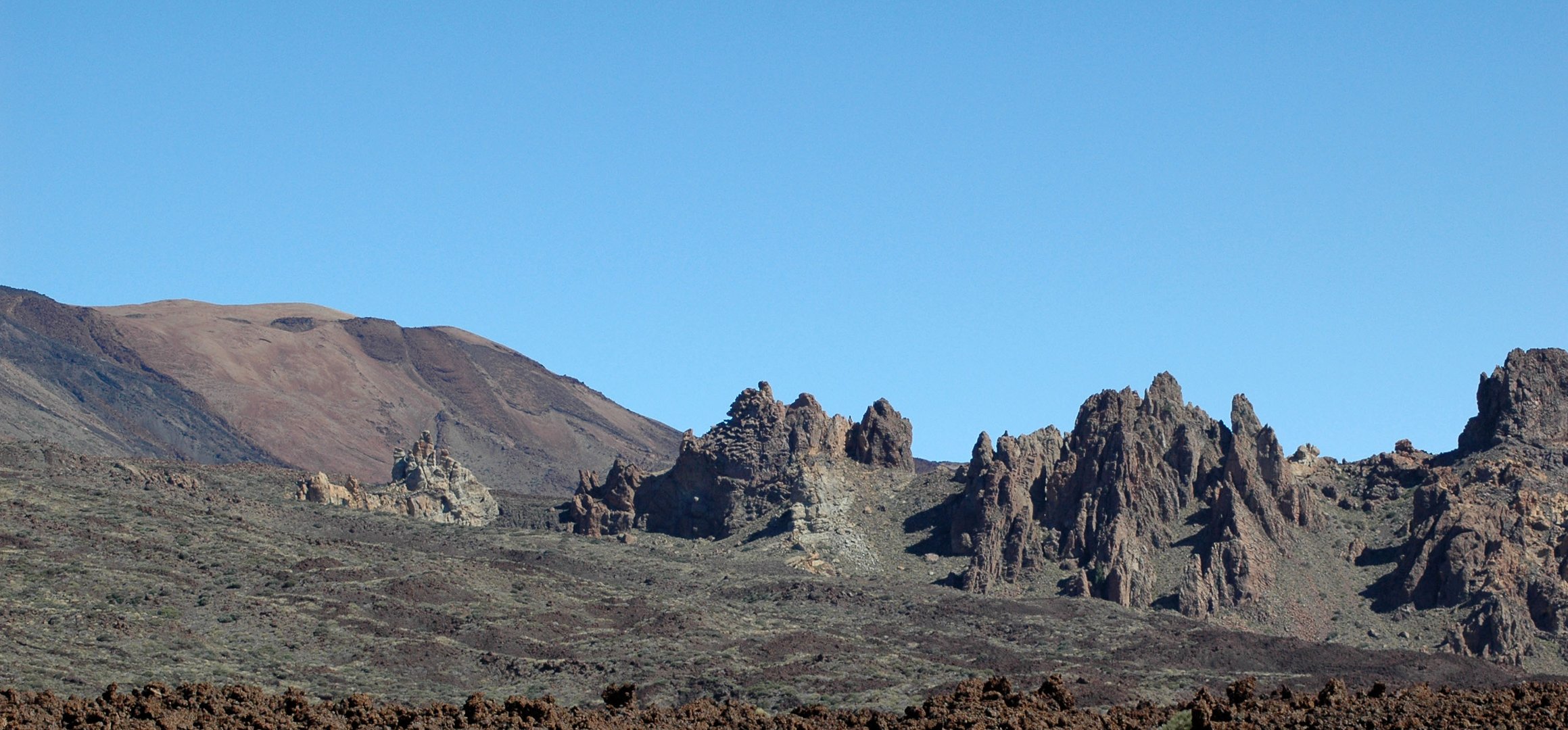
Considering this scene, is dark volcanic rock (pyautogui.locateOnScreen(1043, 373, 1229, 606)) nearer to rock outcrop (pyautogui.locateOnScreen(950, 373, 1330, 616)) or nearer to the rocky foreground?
rock outcrop (pyautogui.locateOnScreen(950, 373, 1330, 616))

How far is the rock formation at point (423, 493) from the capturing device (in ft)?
440

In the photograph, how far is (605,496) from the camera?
138 meters

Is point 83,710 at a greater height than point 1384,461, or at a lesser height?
lesser

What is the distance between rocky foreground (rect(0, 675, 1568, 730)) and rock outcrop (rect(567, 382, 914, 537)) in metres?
78.6

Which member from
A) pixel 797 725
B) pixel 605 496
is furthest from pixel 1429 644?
pixel 797 725

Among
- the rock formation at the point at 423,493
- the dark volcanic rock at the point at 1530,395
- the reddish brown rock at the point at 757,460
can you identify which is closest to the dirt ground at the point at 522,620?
the reddish brown rock at the point at 757,460

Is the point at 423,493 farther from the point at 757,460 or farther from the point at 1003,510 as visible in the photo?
the point at 1003,510

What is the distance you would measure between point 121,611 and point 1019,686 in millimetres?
33107

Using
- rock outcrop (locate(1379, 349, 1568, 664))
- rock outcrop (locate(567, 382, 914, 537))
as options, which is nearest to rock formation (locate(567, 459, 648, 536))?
rock outcrop (locate(567, 382, 914, 537))

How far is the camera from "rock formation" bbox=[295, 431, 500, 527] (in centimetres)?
13425

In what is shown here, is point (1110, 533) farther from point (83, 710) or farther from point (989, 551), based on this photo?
point (83, 710)

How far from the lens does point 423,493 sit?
14075cm

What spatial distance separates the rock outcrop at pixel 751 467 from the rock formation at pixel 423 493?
27.7 ft

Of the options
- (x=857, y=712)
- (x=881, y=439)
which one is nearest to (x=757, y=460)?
(x=881, y=439)
